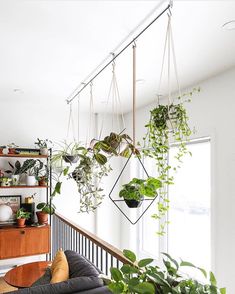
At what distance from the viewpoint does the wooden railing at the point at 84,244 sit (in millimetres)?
2246

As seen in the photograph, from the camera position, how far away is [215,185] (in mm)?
3084

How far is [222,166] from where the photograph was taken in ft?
9.87

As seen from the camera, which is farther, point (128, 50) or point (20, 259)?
point (20, 259)

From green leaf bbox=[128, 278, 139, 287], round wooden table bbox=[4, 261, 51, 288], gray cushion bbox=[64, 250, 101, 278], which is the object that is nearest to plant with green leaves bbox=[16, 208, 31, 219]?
round wooden table bbox=[4, 261, 51, 288]

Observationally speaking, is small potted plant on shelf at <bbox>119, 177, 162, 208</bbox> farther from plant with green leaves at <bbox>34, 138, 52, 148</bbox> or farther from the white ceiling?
plant with green leaves at <bbox>34, 138, 52, 148</bbox>

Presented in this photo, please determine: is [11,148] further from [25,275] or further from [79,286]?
[79,286]

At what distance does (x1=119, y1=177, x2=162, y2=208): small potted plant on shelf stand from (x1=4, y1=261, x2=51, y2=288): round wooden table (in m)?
1.41

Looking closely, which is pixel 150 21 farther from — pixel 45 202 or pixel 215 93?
pixel 45 202

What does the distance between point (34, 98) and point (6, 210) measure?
172 centimetres

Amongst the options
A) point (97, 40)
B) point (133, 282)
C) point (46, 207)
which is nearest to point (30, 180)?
point (46, 207)

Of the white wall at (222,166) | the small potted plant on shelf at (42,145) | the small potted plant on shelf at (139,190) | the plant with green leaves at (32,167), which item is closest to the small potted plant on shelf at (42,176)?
the plant with green leaves at (32,167)

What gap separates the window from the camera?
350cm

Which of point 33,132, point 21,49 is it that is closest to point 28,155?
point 33,132

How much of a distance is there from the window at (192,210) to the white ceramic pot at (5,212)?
2291 millimetres
